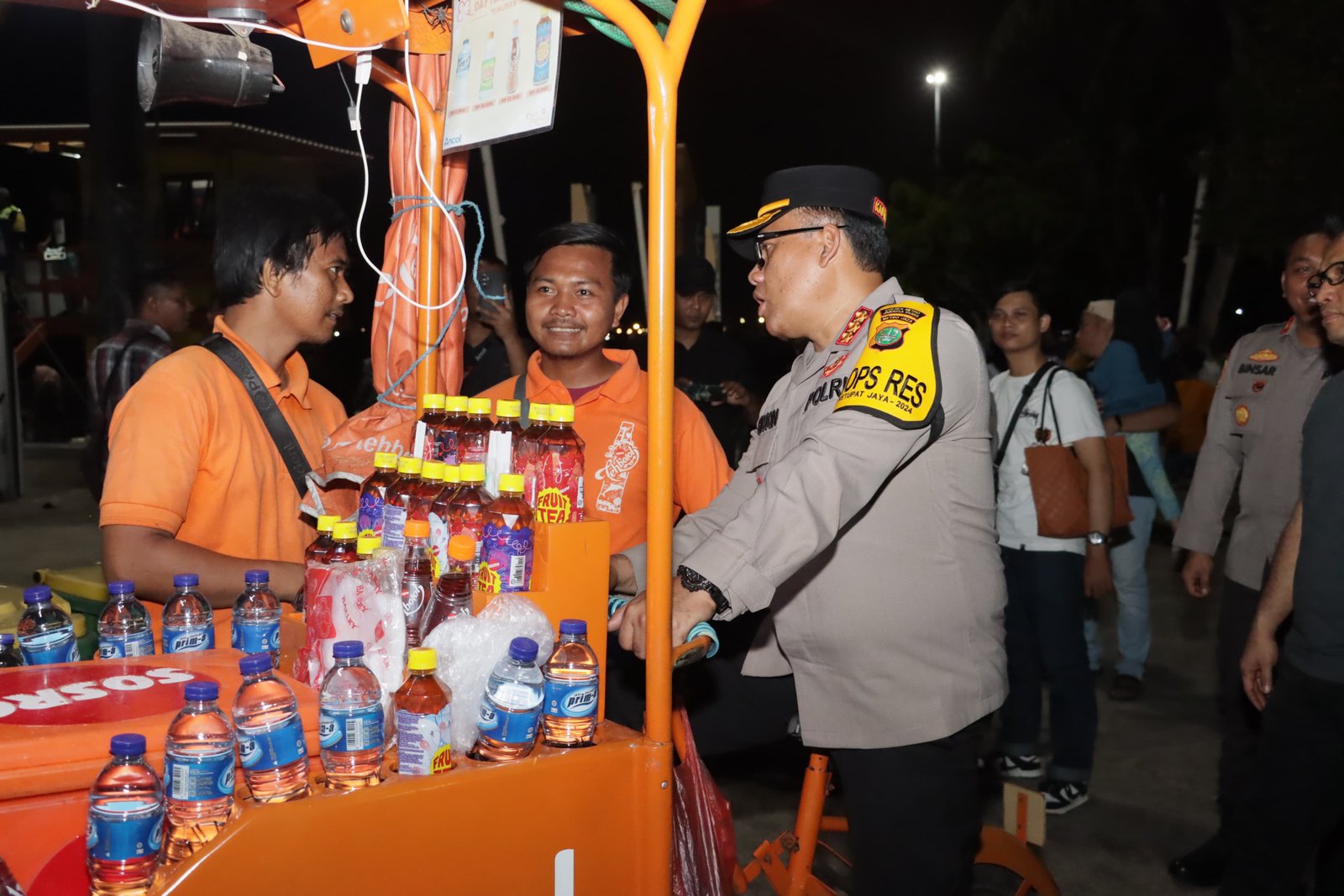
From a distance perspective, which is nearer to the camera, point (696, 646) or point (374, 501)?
point (696, 646)

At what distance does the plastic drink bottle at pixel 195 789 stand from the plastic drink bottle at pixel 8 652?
3.30 feet

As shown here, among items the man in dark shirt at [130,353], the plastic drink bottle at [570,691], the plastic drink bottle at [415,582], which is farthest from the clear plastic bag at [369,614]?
the man in dark shirt at [130,353]

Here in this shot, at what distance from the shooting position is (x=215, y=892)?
1.67m

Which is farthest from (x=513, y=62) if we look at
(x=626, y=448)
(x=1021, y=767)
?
(x=1021, y=767)

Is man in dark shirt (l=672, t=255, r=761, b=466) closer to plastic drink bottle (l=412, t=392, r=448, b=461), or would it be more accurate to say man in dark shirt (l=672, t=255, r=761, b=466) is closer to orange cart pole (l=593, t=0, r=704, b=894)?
plastic drink bottle (l=412, t=392, r=448, b=461)

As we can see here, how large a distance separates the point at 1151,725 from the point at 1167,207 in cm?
3231

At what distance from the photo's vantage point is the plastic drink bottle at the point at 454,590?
211 cm

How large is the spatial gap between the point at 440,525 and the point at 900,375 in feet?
3.22

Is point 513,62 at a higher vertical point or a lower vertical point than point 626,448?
higher

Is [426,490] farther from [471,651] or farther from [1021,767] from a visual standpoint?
[1021,767]

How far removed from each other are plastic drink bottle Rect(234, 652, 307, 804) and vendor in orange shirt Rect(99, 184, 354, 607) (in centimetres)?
93

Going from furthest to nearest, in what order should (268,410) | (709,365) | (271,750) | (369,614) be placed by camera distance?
(709,365), (268,410), (369,614), (271,750)

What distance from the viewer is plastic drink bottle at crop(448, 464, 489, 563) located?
2.20m

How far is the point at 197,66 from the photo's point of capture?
2.72m
